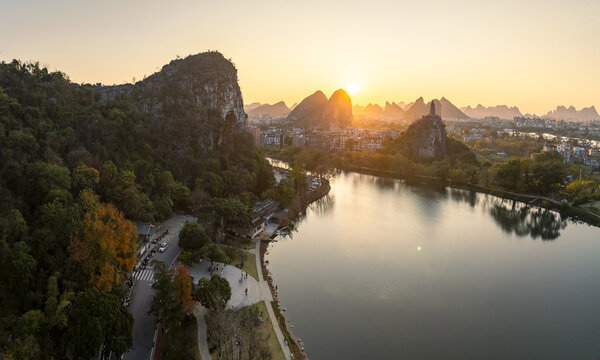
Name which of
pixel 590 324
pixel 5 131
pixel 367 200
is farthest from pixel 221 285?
pixel 367 200

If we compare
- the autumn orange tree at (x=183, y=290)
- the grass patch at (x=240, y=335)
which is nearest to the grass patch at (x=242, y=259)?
the grass patch at (x=240, y=335)

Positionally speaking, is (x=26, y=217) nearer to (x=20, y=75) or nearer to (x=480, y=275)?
(x=20, y=75)

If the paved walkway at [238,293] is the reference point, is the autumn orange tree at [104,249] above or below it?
above

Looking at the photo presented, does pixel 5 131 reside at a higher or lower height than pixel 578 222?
higher

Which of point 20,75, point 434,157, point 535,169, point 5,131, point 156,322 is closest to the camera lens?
point 156,322

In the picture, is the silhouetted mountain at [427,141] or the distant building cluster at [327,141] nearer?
the silhouetted mountain at [427,141]

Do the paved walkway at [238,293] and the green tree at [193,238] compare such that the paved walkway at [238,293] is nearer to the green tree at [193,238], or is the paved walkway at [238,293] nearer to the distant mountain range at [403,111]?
the green tree at [193,238]

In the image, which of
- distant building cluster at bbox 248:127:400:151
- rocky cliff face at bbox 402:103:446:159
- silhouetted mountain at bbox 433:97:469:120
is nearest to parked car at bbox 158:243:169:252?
distant building cluster at bbox 248:127:400:151
